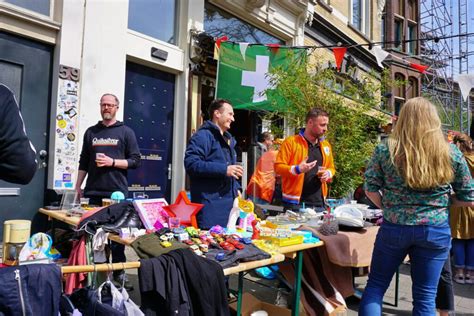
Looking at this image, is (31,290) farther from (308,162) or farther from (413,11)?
(413,11)

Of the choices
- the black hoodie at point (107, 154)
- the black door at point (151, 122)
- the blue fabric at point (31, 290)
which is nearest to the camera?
the blue fabric at point (31, 290)

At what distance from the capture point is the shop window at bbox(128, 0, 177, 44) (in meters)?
6.00

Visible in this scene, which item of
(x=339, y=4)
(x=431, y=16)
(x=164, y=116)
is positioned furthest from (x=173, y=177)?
(x=431, y=16)

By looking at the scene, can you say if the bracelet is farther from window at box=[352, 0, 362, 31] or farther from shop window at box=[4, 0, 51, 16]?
window at box=[352, 0, 362, 31]

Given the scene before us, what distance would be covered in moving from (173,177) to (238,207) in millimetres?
3759

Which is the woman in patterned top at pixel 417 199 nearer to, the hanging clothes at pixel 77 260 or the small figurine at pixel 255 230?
the small figurine at pixel 255 230

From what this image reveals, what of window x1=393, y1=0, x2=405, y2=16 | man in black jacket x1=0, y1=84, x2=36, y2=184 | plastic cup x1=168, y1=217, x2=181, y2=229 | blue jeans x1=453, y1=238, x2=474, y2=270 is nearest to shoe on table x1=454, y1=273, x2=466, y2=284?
blue jeans x1=453, y1=238, x2=474, y2=270

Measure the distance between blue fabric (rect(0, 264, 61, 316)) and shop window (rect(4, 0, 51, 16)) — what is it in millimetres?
4281

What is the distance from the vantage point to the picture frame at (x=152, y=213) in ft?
9.11

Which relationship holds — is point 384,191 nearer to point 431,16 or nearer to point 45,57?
point 45,57

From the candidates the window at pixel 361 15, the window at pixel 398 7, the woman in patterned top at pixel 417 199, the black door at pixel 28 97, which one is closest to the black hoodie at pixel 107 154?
the black door at pixel 28 97

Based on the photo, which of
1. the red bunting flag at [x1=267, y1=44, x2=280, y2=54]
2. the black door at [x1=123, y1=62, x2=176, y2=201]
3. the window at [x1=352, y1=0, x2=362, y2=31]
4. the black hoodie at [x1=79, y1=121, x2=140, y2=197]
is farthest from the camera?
the window at [x1=352, y1=0, x2=362, y2=31]

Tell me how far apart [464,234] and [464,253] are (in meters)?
0.29

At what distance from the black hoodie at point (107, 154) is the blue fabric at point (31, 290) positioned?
224 cm
